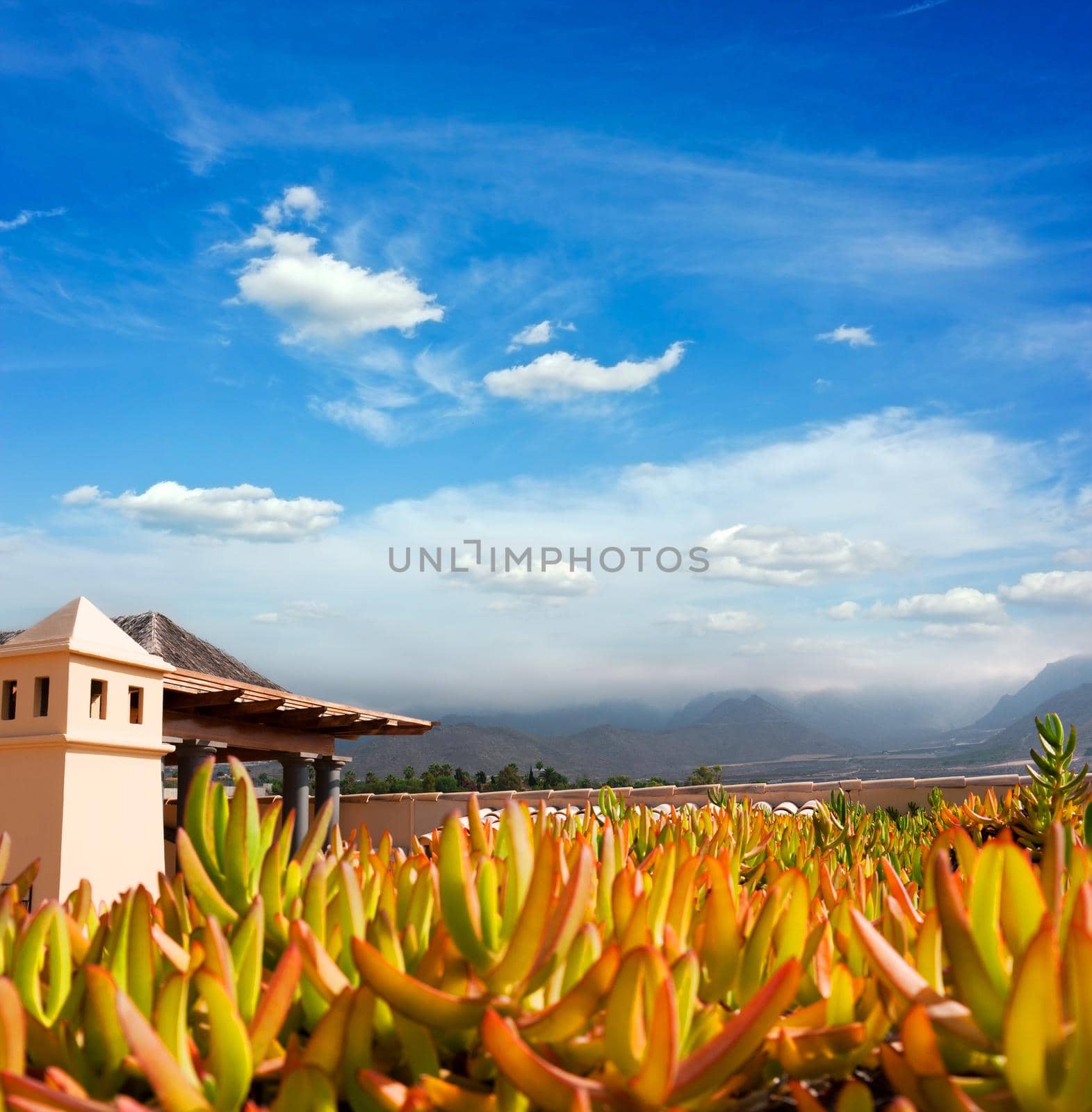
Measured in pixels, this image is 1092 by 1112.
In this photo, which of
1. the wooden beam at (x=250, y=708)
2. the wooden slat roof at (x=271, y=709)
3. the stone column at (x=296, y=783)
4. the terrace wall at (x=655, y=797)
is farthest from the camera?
the stone column at (x=296, y=783)

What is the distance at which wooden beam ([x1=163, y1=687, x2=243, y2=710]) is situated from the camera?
10.1 meters

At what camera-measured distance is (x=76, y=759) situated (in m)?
7.24

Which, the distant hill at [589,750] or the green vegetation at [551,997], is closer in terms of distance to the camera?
the green vegetation at [551,997]

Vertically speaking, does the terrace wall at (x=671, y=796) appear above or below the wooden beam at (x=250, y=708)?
below

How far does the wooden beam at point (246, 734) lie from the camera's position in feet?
35.3

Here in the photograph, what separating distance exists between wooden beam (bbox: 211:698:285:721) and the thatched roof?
1523 millimetres

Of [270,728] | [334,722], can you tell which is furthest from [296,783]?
[270,728]

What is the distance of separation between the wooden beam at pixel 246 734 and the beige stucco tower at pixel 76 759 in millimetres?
2547

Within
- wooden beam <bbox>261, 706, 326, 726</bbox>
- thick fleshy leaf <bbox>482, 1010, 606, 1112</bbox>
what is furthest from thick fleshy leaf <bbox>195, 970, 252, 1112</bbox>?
wooden beam <bbox>261, 706, 326, 726</bbox>

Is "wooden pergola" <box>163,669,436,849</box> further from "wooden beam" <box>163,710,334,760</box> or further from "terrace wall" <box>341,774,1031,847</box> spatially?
"terrace wall" <box>341,774,1031,847</box>

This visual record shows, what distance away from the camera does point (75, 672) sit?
7336mm

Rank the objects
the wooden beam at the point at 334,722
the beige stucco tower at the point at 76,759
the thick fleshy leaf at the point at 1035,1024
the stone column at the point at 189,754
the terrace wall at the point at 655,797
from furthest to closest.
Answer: the wooden beam at the point at 334,722, the terrace wall at the point at 655,797, the stone column at the point at 189,754, the beige stucco tower at the point at 76,759, the thick fleshy leaf at the point at 1035,1024

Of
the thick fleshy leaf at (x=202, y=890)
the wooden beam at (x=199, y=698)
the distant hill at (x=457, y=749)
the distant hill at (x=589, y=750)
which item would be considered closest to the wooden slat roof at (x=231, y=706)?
the wooden beam at (x=199, y=698)

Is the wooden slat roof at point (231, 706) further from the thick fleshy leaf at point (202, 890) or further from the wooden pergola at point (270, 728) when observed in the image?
the thick fleshy leaf at point (202, 890)
